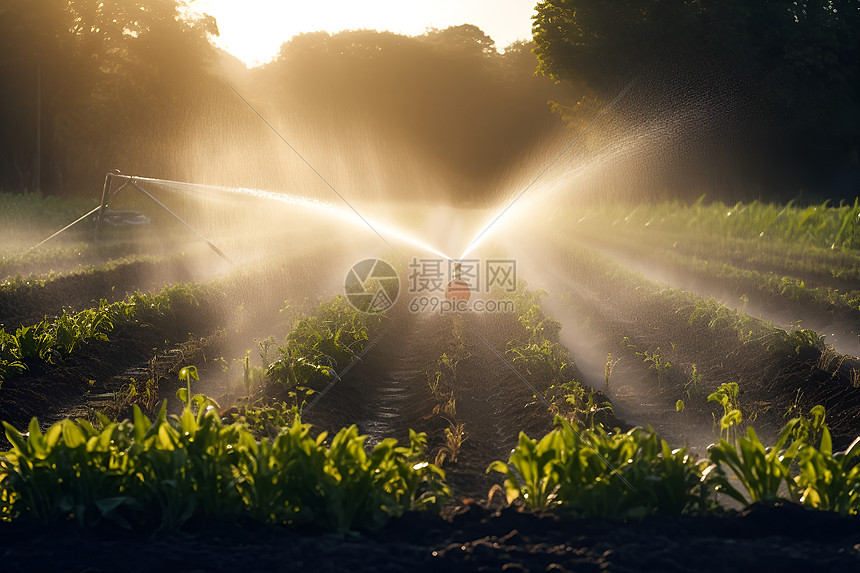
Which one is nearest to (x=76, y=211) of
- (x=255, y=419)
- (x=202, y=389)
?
(x=202, y=389)

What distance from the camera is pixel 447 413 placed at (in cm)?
687

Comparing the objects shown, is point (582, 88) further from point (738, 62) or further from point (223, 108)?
point (223, 108)

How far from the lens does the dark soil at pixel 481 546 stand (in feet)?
10.7

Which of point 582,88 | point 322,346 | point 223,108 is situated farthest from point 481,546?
point 223,108

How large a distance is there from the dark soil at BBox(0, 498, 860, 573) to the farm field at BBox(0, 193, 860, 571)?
15mm

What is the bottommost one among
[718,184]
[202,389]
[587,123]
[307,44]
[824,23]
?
[202,389]

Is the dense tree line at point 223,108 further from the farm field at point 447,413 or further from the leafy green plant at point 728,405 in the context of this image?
the leafy green plant at point 728,405

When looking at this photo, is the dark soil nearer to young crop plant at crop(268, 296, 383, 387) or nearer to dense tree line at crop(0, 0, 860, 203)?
young crop plant at crop(268, 296, 383, 387)

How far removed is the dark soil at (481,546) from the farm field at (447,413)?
0.02 meters

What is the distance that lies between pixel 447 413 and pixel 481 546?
3487mm

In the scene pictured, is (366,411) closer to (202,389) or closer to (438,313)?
(202,389)

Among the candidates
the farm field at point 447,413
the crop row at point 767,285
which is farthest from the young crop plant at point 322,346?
the crop row at point 767,285

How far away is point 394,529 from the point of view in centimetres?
369

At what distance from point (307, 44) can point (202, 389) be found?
83.6 meters
